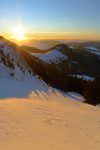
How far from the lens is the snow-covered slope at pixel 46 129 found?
968 cm

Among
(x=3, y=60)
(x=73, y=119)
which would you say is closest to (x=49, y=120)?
(x=73, y=119)

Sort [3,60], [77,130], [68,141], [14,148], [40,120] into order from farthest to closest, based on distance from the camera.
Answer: [3,60]
[40,120]
[77,130]
[68,141]
[14,148]

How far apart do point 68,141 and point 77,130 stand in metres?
2.08

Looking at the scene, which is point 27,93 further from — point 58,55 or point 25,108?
point 58,55

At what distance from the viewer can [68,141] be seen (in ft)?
34.5

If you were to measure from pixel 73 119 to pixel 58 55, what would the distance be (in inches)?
6800

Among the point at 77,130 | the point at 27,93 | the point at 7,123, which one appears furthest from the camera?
the point at 27,93

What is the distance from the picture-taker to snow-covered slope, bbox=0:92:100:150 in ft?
31.8

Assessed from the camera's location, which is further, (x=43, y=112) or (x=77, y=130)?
(x=43, y=112)

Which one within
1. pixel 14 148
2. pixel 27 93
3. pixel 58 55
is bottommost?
pixel 58 55

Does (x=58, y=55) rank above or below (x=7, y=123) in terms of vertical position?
below

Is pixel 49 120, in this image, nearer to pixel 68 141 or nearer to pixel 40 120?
pixel 40 120

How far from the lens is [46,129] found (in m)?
11.9

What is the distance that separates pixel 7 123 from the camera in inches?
461
